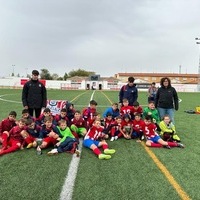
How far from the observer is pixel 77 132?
25.7ft

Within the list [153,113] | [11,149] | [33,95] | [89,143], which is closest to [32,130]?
[11,149]

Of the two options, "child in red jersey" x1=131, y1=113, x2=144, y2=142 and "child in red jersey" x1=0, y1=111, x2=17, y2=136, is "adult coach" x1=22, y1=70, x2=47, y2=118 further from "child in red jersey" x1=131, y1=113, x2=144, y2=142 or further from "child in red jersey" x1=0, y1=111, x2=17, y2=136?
"child in red jersey" x1=131, y1=113, x2=144, y2=142

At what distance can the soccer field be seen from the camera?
4.06 m

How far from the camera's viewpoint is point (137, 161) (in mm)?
5707

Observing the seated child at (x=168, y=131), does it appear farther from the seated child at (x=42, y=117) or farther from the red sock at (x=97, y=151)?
the seated child at (x=42, y=117)

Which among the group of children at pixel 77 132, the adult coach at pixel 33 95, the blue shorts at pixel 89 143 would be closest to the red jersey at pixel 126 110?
the group of children at pixel 77 132

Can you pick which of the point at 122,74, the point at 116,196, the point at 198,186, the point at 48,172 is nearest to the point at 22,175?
the point at 48,172

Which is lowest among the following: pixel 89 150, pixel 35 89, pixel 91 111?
pixel 89 150

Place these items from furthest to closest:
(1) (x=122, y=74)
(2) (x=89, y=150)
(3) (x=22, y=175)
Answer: (1) (x=122, y=74), (2) (x=89, y=150), (3) (x=22, y=175)

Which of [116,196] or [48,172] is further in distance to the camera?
[48,172]

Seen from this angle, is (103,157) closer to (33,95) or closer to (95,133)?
(95,133)

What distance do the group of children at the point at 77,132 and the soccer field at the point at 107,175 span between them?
0.27 m

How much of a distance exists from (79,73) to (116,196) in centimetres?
13089

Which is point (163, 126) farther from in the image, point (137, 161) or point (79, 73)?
point (79, 73)
